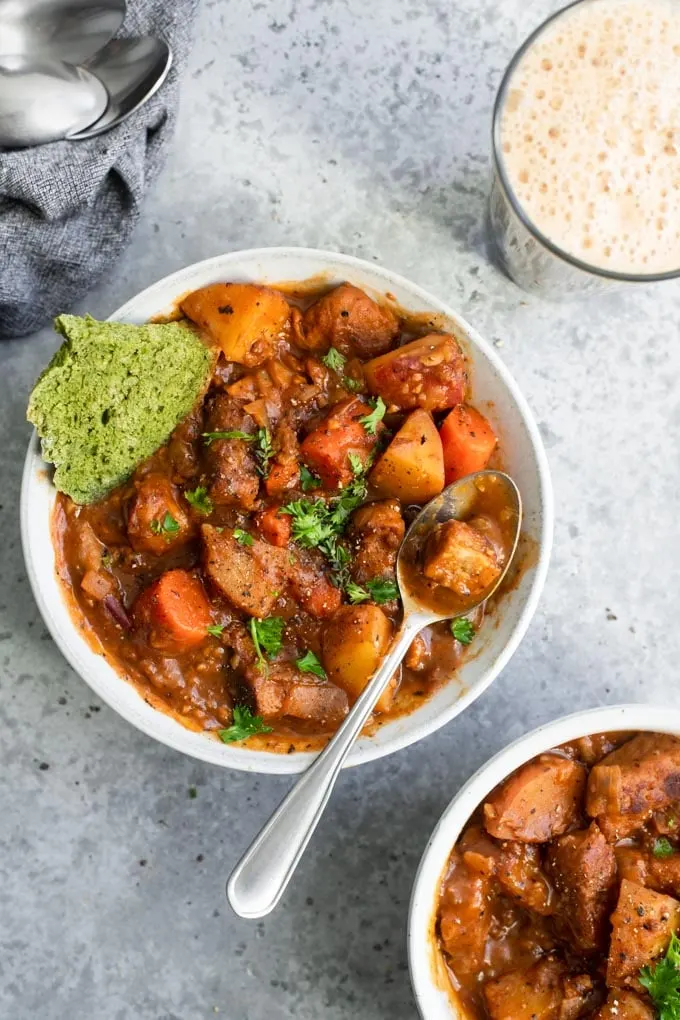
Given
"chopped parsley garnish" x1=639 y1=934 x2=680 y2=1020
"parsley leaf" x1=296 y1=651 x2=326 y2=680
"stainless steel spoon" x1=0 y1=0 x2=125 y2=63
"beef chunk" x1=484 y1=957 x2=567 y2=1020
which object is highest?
"stainless steel spoon" x1=0 y1=0 x2=125 y2=63

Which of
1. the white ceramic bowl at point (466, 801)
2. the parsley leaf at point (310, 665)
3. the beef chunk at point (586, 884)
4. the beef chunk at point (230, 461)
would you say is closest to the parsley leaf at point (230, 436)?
the beef chunk at point (230, 461)

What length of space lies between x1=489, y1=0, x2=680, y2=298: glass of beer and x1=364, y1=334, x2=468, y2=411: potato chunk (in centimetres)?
41

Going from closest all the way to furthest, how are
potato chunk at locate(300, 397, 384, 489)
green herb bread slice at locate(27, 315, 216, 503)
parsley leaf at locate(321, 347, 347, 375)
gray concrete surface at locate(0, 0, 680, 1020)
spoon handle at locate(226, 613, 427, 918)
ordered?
1. spoon handle at locate(226, 613, 427, 918)
2. green herb bread slice at locate(27, 315, 216, 503)
3. potato chunk at locate(300, 397, 384, 489)
4. parsley leaf at locate(321, 347, 347, 375)
5. gray concrete surface at locate(0, 0, 680, 1020)

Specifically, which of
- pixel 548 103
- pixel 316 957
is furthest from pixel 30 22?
pixel 316 957

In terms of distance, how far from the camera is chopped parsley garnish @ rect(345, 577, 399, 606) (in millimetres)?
2922

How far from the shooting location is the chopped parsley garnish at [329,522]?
9.47 feet

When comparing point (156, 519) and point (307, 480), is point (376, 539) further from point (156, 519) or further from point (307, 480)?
point (156, 519)

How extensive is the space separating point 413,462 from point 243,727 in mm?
866

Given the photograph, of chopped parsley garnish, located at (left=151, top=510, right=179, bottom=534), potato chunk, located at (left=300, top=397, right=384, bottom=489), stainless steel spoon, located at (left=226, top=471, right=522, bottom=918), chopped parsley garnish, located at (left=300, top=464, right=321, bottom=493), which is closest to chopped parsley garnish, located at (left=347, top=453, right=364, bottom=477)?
Result: potato chunk, located at (left=300, top=397, right=384, bottom=489)

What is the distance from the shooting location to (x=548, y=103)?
2.92 metres

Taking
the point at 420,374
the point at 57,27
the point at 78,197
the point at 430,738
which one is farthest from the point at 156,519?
the point at 57,27

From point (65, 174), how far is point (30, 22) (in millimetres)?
452

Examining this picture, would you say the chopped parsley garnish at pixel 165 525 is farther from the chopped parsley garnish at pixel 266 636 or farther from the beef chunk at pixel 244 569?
the chopped parsley garnish at pixel 266 636

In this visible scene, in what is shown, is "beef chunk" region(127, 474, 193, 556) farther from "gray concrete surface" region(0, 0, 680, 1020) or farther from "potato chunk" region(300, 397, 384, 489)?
"gray concrete surface" region(0, 0, 680, 1020)
